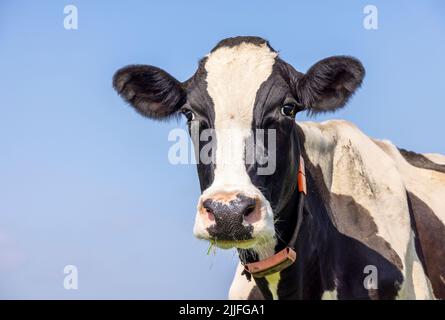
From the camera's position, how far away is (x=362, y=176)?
8875 mm

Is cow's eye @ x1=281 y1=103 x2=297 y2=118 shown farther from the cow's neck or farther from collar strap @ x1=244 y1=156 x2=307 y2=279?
collar strap @ x1=244 y1=156 x2=307 y2=279

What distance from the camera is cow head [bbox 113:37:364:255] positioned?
22.0 feet

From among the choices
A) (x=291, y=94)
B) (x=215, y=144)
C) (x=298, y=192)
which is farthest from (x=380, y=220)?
(x=215, y=144)

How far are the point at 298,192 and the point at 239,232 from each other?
1464mm

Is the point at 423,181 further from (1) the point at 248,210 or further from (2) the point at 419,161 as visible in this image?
(1) the point at 248,210

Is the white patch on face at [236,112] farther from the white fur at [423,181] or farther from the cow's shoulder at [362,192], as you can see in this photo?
the white fur at [423,181]

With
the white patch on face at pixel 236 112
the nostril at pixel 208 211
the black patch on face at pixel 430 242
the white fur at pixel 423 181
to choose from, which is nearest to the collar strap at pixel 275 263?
the white patch on face at pixel 236 112

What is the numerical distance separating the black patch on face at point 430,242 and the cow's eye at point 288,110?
221 cm

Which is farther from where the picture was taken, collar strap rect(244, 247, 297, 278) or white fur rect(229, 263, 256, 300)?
white fur rect(229, 263, 256, 300)

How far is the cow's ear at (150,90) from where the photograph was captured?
8266mm

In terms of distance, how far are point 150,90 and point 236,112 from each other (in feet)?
4.61

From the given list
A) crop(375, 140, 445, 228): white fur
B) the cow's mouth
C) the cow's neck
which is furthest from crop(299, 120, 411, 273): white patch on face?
the cow's mouth

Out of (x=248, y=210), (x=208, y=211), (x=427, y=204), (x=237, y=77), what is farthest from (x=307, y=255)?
(x=427, y=204)

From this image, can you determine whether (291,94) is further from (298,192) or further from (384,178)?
(384,178)
